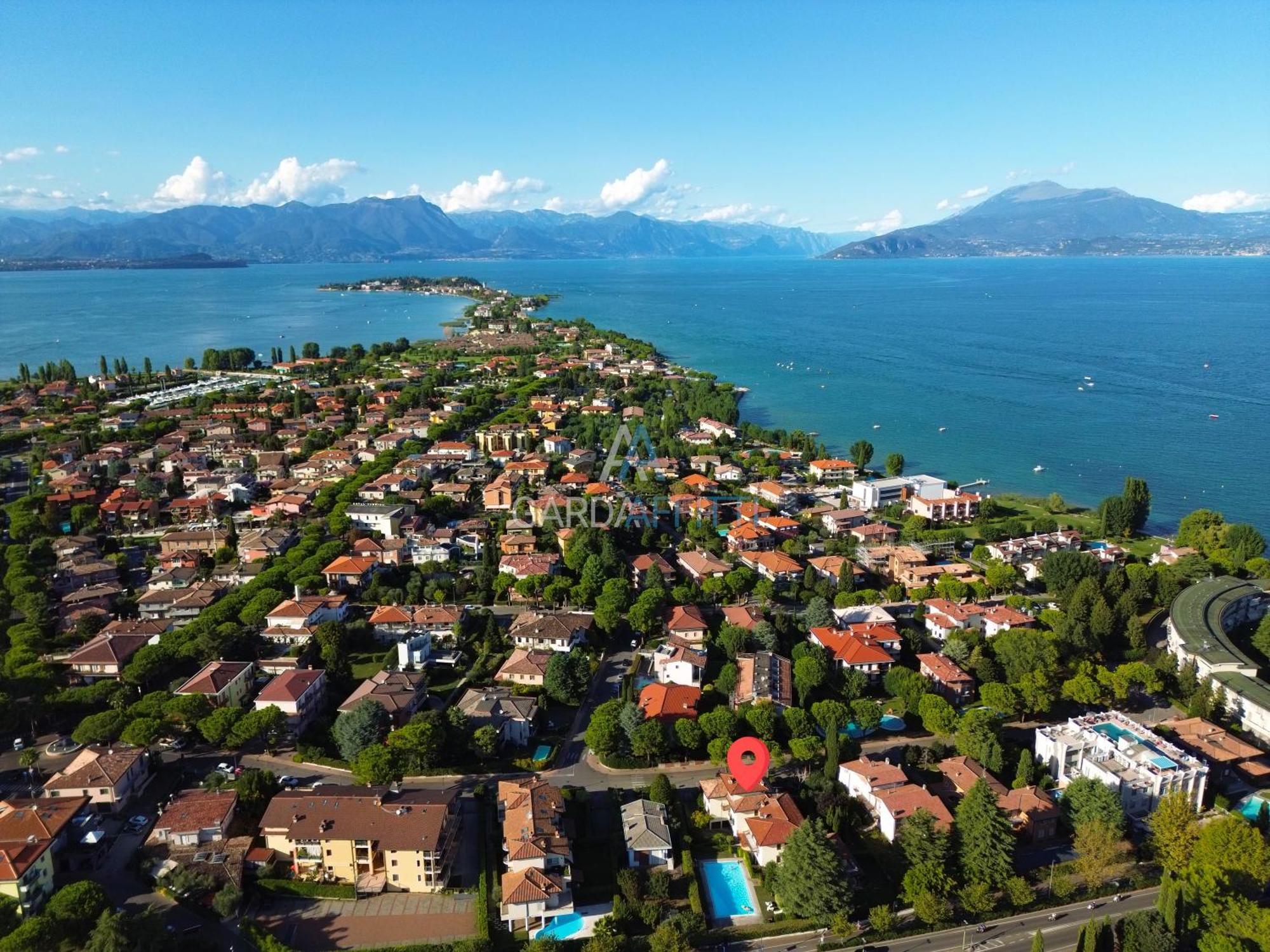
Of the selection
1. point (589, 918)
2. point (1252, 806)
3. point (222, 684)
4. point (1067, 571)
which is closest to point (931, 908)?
point (589, 918)

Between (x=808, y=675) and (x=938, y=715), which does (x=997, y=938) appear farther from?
(x=808, y=675)

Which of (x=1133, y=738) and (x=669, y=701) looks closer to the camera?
(x=1133, y=738)

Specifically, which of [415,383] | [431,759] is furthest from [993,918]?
[415,383]

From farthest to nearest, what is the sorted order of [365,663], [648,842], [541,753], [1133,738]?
1. [365,663]
2. [541,753]
3. [1133,738]
4. [648,842]

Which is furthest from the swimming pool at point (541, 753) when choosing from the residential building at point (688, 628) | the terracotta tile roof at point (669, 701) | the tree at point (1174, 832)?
the tree at point (1174, 832)

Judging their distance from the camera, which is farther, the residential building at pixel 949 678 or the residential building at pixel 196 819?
the residential building at pixel 949 678

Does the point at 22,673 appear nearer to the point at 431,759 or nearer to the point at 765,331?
the point at 431,759

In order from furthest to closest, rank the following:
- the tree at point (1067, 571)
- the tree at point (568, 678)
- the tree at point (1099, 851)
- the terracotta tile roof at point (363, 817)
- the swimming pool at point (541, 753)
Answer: the tree at point (1067, 571)
the tree at point (568, 678)
the swimming pool at point (541, 753)
the terracotta tile roof at point (363, 817)
the tree at point (1099, 851)

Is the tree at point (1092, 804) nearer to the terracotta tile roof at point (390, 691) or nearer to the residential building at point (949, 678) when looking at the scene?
the residential building at point (949, 678)
